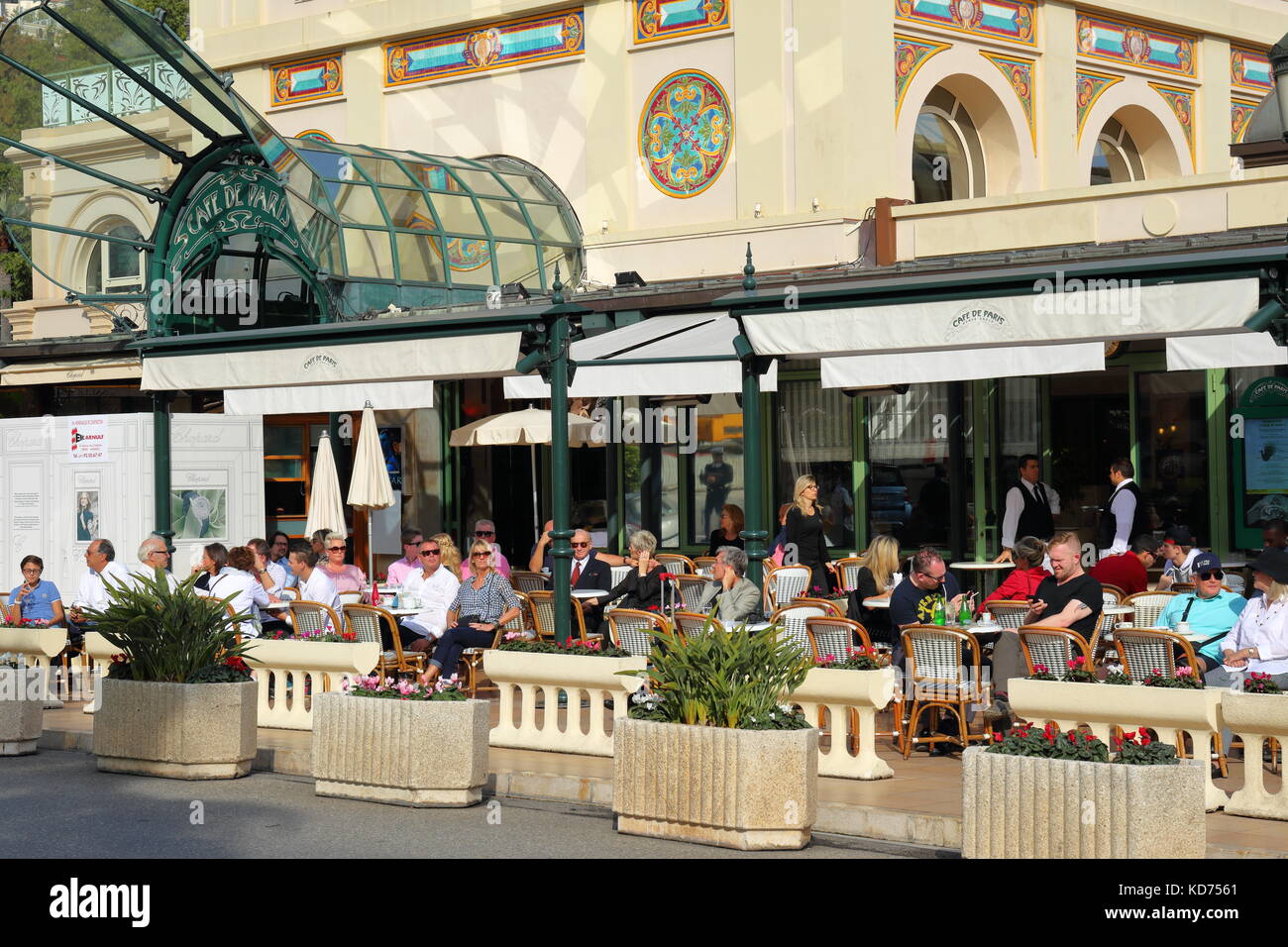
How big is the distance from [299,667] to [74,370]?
13.9 meters

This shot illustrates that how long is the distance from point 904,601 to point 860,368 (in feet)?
6.79

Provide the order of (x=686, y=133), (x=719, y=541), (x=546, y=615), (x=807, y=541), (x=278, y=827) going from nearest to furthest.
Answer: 1. (x=278, y=827)
2. (x=546, y=615)
3. (x=807, y=541)
4. (x=719, y=541)
5. (x=686, y=133)

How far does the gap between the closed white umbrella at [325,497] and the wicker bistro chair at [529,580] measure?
2945mm

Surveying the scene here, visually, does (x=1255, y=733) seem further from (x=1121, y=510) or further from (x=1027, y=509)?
(x=1027, y=509)

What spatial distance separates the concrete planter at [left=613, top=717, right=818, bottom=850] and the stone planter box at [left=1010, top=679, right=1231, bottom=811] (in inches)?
51.1

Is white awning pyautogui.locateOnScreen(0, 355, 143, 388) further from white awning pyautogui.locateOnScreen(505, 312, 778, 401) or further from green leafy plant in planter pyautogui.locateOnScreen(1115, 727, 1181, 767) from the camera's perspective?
green leafy plant in planter pyautogui.locateOnScreen(1115, 727, 1181, 767)

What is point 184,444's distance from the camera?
1789cm

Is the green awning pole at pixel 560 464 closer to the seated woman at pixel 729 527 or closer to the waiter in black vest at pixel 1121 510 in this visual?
the seated woman at pixel 729 527

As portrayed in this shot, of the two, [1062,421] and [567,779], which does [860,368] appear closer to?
[567,779]

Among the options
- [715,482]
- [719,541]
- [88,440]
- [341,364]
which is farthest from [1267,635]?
[88,440]

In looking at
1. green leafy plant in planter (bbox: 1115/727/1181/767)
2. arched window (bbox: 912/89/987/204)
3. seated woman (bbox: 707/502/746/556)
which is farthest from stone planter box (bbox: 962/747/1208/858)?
arched window (bbox: 912/89/987/204)

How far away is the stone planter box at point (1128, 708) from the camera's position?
958 centimetres

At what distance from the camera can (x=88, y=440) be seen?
1780 centimetres

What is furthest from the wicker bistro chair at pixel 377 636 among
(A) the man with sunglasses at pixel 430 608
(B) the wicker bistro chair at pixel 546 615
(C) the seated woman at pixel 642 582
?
(C) the seated woman at pixel 642 582
